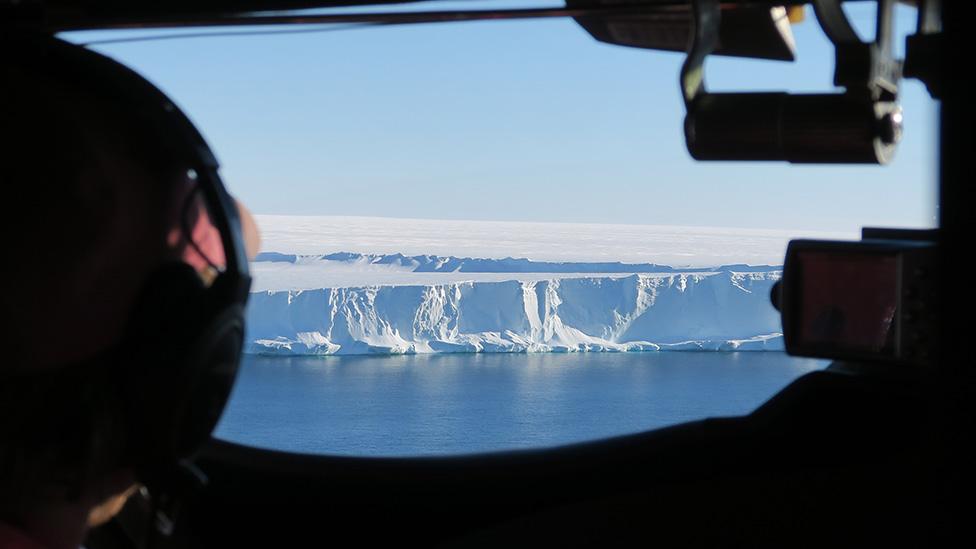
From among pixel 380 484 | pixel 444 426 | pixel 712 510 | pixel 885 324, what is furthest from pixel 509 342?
pixel 885 324

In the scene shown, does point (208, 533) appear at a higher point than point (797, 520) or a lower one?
lower

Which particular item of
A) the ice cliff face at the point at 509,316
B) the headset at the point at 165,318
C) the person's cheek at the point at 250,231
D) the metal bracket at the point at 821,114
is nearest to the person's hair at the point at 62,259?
the headset at the point at 165,318

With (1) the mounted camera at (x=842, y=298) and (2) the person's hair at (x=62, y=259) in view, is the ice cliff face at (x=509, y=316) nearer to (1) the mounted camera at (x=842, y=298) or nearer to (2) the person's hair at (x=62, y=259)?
(1) the mounted camera at (x=842, y=298)

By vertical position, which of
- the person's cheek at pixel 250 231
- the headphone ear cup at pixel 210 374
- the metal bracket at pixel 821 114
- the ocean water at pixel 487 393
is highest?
the metal bracket at pixel 821 114

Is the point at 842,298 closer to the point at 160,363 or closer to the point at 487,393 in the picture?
the point at 160,363

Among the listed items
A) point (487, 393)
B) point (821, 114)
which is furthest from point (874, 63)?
point (487, 393)

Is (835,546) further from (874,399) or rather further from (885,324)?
(885,324)
